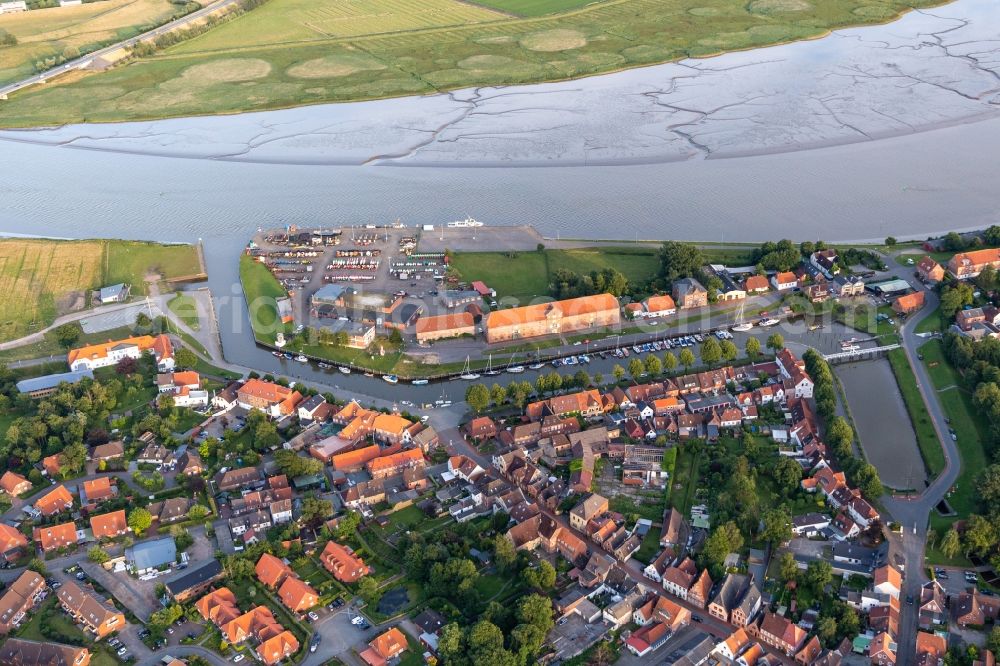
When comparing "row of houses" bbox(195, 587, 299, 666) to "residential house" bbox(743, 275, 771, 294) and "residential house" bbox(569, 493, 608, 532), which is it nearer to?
"residential house" bbox(569, 493, 608, 532)

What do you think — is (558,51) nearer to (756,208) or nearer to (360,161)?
(360,161)

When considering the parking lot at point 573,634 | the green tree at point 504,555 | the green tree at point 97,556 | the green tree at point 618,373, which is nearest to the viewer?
the parking lot at point 573,634

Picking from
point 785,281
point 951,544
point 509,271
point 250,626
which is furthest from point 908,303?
point 250,626

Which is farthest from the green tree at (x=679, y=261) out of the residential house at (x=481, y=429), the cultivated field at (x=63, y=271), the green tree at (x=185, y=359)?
the cultivated field at (x=63, y=271)

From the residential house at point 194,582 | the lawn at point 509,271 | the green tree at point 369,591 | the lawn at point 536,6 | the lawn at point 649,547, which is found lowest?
the lawn at point 649,547

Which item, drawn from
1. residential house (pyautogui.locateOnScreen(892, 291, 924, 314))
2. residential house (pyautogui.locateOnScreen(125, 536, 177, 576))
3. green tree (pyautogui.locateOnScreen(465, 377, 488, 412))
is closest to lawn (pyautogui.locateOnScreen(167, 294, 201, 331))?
green tree (pyautogui.locateOnScreen(465, 377, 488, 412))

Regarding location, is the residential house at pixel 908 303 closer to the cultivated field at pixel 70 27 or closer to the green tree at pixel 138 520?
the green tree at pixel 138 520
